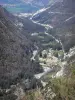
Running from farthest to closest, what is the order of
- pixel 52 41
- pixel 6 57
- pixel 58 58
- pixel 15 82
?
pixel 52 41 < pixel 58 58 < pixel 6 57 < pixel 15 82

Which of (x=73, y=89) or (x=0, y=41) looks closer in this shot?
(x=73, y=89)

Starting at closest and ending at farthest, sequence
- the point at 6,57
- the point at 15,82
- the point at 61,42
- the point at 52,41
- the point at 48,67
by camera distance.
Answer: the point at 15,82 < the point at 6,57 < the point at 48,67 < the point at 61,42 < the point at 52,41

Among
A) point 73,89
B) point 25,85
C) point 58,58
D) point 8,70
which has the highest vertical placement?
point 58,58

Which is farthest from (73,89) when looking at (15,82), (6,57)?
(6,57)

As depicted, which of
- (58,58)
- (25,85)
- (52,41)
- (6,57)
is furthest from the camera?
(52,41)

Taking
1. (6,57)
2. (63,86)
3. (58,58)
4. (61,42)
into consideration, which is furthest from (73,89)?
(61,42)

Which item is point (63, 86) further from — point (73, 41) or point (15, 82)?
point (73, 41)

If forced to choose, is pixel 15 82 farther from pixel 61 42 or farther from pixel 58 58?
pixel 61 42

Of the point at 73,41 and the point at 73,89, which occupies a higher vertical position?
the point at 73,41

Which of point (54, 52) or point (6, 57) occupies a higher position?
point (54, 52)
